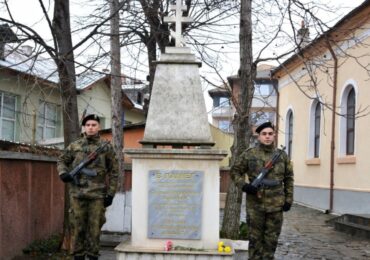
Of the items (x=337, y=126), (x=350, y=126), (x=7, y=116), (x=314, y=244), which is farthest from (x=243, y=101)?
(x=7, y=116)

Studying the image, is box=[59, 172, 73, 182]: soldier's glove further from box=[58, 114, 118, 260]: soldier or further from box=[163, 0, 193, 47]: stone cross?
box=[163, 0, 193, 47]: stone cross

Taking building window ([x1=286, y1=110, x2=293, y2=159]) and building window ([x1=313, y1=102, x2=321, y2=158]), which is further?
building window ([x1=286, y1=110, x2=293, y2=159])

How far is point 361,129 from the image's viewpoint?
16328mm

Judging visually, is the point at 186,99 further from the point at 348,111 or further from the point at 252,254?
the point at 348,111

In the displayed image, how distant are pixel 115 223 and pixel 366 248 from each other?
16.1 feet

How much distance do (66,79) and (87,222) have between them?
2894mm

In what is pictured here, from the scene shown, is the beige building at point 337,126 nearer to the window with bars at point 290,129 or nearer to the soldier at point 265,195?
the window with bars at point 290,129

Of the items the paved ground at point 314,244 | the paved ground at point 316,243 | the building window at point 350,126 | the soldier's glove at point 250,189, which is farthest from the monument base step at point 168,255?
the building window at point 350,126

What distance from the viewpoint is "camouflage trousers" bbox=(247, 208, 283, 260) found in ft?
21.4

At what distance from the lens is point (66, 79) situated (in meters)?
8.66

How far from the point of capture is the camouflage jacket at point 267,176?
6.45 metres

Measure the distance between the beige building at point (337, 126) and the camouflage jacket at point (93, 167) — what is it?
21.4 ft

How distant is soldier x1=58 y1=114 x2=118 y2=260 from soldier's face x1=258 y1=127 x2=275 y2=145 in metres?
1.82

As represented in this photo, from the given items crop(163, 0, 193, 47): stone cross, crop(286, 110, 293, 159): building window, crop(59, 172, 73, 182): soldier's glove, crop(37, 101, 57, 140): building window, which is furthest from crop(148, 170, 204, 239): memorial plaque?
crop(286, 110, 293, 159): building window
